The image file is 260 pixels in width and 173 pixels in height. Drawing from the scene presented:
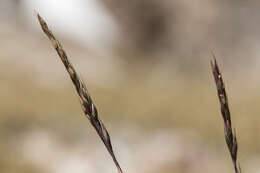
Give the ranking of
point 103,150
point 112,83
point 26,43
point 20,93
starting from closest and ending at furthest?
point 103,150 < point 20,93 < point 112,83 < point 26,43

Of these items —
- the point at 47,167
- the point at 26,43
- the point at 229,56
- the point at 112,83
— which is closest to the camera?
the point at 47,167

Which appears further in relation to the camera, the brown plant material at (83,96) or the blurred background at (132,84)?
the blurred background at (132,84)

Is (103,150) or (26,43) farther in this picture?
(26,43)

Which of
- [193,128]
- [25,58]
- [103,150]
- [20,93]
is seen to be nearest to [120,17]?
[25,58]

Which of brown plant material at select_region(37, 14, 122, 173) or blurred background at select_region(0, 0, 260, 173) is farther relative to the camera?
blurred background at select_region(0, 0, 260, 173)

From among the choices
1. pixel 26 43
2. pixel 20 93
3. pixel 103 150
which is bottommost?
pixel 103 150

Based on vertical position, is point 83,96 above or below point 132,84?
above

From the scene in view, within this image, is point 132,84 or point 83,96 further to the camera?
point 132,84

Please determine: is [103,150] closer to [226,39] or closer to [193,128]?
[193,128]
